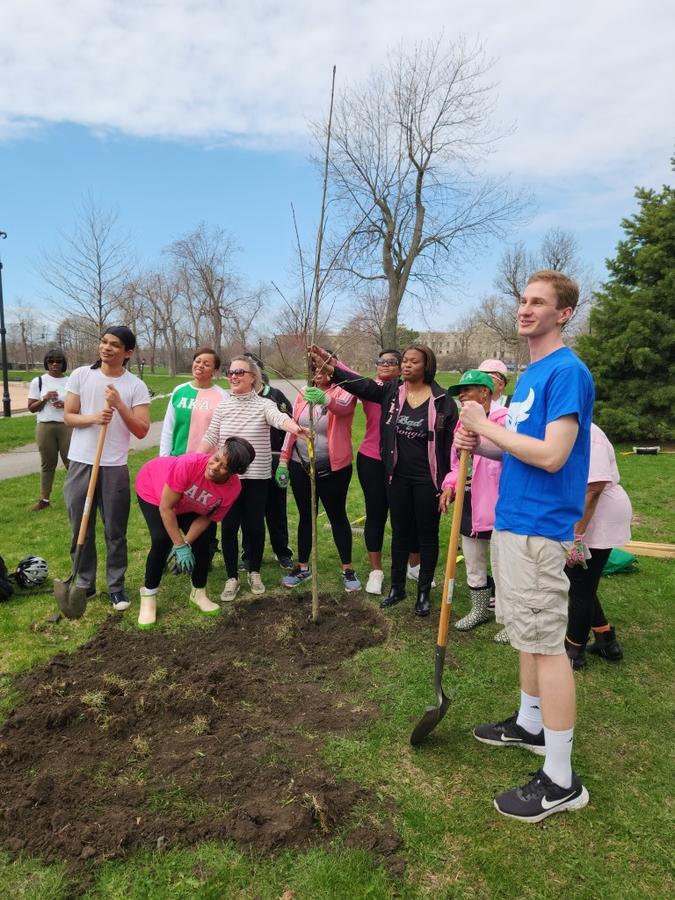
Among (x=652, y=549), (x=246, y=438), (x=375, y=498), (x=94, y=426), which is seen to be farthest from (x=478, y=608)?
(x=94, y=426)

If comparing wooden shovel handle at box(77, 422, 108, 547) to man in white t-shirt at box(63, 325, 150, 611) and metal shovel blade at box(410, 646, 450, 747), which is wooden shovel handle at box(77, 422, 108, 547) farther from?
metal shovel blade at box(410, 646, 450, 747)

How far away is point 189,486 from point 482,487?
7.27 feet

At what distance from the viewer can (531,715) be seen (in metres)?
2.88

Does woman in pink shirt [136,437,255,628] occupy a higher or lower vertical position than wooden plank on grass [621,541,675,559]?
higher

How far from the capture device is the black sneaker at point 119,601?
179 inches

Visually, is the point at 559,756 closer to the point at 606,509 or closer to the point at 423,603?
the point at 606,509

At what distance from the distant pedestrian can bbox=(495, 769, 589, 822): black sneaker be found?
22.0ft

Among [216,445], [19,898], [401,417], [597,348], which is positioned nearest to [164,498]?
[216,445]

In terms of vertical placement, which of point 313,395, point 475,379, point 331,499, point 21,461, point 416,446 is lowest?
point 21,461

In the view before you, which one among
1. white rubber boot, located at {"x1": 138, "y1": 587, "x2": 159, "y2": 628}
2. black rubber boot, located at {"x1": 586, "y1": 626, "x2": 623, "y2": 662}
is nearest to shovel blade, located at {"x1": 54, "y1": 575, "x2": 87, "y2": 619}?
white rubber boot, located at {"x1": 138, "y1": 587, "x2": 159, "y2": 628}

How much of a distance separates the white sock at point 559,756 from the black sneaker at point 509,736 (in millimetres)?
385

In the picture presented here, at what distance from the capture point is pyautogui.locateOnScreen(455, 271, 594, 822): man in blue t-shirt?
90.7 inches

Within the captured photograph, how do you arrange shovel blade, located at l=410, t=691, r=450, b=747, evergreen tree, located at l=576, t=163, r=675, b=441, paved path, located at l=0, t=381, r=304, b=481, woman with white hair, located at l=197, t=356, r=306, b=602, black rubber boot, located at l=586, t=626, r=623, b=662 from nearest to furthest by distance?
shovel blade, located at l=410, t=691, r=450, b=747 < black rubber boot, located at l=586, t=626, r=623, b=662 < woman with white hair, located at l=197, t=356, r=306, b=602 < paved path, located at l=0, t=381, r=304, b=481 < evergreen tree, located at l=576, t=163, r=675, b=441

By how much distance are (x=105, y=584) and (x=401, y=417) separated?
3090 mm
